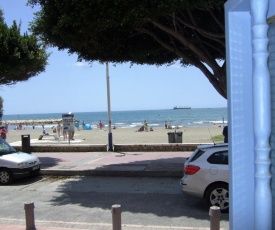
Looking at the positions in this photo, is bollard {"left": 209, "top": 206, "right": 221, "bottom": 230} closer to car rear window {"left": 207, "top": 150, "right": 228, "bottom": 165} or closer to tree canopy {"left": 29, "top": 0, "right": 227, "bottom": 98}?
car rear window {"left": 207, "top": 150, "right": 228, "bottom": 165}

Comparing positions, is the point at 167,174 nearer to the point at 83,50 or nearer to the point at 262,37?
the point at 83,50

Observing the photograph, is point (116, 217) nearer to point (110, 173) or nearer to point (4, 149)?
point (110, 173)

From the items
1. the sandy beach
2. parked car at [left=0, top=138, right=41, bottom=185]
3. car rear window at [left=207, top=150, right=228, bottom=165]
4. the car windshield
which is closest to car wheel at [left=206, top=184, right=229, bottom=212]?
car rear window at [left=207, top=150, right=228, bottom=165]

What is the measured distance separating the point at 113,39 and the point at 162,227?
7.41 m

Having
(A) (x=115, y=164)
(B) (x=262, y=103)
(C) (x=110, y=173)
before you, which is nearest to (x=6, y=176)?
(C) (x=110, y=173)

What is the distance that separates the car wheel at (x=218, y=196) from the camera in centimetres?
801

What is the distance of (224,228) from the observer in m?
6.89

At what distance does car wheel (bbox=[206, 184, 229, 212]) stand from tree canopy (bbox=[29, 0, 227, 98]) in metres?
4.48

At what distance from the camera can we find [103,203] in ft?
30.2

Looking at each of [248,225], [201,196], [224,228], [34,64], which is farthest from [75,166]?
[248,225]

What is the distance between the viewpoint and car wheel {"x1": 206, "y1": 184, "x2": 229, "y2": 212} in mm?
8008

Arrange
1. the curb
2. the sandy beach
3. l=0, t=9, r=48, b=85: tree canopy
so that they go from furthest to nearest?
1. the sandy beach
2. l=0, t=9, r=48, b=85: tree canopy
3. the curb

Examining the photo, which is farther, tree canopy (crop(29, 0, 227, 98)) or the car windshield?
the car windshield

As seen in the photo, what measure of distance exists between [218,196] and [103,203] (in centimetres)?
290
